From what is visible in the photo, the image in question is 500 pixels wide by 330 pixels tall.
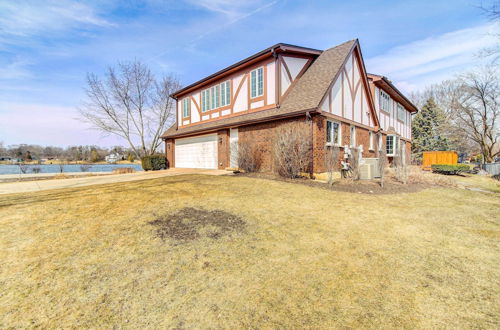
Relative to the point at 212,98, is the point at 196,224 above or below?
below

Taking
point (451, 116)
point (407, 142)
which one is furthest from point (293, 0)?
point (451, 116)

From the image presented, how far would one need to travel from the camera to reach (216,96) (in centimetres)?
1523

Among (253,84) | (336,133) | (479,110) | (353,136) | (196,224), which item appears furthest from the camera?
(479,110)

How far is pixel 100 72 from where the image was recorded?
2284 cm

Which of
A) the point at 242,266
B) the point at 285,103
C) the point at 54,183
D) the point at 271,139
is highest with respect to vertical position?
the point at 285,103

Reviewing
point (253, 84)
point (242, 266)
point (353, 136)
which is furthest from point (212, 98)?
point (242, 266)

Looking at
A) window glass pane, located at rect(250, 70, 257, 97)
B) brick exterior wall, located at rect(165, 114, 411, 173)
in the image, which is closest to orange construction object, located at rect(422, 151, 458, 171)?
brick exterior wall, located at rect(165, 114, 411, 173)

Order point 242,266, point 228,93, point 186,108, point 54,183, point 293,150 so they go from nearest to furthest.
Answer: point 242,266
point 293,150
point 54,183
point 228,93
point 186,108

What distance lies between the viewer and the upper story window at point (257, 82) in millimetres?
12069

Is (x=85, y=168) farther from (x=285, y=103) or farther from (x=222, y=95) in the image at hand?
(x=285, y=103)

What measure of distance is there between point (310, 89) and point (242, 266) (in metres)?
9.96

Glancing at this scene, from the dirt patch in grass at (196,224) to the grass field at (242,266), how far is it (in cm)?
4

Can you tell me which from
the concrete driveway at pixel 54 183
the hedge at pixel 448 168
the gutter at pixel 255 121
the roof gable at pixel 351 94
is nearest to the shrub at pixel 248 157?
the concrete driveway at pixel 54 183

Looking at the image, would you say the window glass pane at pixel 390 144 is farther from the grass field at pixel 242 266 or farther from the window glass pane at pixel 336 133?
the grass field at pixel 242 266
